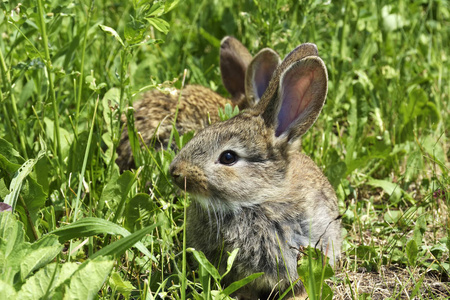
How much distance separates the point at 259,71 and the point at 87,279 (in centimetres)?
279

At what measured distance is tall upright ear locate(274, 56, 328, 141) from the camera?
3.83m

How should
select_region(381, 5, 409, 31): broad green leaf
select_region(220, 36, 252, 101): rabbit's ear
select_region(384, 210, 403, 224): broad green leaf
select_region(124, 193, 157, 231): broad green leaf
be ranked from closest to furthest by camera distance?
select_region(124, 193, 157, 231): broad green leaf < select_region(384, 210, 403, 224): broad green leaf < select_region(220, 36, 252, 101): rabbit's ear < select_region(381, 5, 409, 31): broad green leaf

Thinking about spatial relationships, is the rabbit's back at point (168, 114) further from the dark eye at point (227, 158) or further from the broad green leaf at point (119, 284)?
the broad green leaf at point (119, 284)

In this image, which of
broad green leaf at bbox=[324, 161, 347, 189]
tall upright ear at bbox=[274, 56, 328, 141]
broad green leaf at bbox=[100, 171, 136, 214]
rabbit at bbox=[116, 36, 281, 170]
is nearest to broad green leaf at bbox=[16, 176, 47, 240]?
broad green leaf at bbox=[100, 171, 136, 214]

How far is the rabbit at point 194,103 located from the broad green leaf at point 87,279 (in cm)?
214

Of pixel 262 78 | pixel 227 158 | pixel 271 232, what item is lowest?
pixel 271 232

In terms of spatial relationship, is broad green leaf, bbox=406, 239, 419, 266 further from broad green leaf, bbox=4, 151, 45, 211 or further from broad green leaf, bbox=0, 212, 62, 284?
broad green leaf, bbox=4, 151, 45, 211

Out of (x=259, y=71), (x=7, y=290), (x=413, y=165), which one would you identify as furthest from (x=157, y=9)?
(x=413, y=165)

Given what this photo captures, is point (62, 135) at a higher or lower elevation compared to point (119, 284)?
higher

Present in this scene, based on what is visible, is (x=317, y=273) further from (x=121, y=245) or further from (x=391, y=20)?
(x=391, y=20)

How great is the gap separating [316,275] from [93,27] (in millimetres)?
2921

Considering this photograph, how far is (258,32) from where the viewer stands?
553cm

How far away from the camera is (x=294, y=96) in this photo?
13.1 feet

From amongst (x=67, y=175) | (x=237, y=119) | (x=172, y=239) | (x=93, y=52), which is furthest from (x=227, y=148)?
(x=93, y=52)
